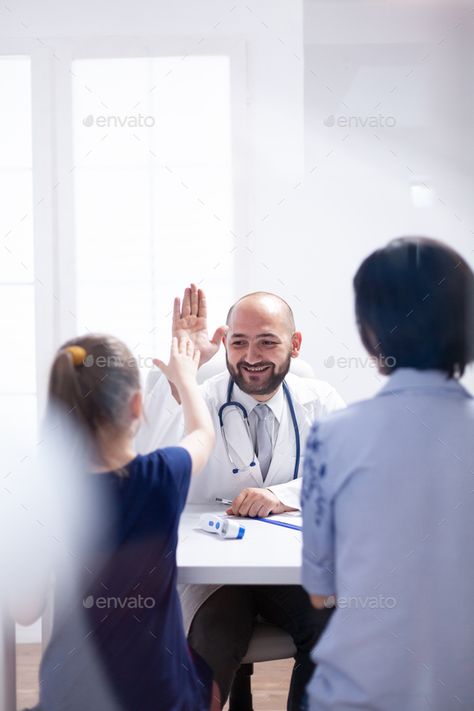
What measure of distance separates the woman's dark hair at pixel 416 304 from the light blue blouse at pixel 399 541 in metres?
0.06

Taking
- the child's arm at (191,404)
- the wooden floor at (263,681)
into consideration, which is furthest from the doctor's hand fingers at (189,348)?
the wooden floor at (263,681)

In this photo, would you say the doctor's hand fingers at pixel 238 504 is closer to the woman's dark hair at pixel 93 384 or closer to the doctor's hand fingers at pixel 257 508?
the doctor's hand fingers at pixel 257 508

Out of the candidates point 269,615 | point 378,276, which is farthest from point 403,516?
point 269,615

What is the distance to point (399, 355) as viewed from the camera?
3.30 ft

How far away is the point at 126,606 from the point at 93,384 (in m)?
0.35

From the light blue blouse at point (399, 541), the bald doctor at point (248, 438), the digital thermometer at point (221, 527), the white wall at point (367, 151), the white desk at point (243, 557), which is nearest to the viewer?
the light blue blouse at point (399, 541)

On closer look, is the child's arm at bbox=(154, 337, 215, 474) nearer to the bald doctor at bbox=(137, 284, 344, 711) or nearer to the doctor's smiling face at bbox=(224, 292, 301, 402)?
the bald doctor at bbox=(137, 284, 344, 711)

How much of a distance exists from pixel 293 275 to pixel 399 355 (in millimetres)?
779


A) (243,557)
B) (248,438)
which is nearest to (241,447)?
(248,438)

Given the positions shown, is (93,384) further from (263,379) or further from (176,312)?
(263,379)

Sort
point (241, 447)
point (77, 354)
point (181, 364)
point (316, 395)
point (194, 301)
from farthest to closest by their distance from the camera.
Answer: point (316, 395) < point (241, 447) < point (194, 301) < point (181, 364) < point (77, 354)

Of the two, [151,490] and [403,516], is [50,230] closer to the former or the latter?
[151,490]

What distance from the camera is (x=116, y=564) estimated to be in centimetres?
105

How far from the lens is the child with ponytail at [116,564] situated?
100 centimetres
